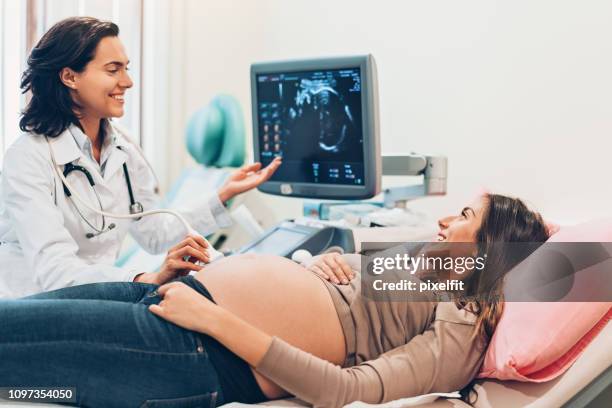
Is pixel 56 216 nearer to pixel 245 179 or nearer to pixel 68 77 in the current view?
pixel 68 77

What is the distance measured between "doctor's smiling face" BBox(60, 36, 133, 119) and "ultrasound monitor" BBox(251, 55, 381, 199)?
50cm

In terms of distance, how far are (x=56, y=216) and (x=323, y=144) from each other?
2.62 ft

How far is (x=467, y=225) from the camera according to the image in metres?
1.54

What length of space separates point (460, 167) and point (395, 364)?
4.08ft

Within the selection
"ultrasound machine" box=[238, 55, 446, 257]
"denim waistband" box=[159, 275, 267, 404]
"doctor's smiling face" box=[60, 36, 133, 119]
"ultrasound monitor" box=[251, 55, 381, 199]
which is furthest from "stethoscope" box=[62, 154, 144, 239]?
"denim waistband" box=[159, 275, 267, 404]

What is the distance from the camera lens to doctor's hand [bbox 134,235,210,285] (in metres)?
1.63

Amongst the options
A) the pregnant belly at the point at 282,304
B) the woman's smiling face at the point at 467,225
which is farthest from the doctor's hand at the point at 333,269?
the woman's smiling face at the point at 467,225

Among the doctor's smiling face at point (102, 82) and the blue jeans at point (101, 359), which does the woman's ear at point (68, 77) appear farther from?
the blue jeans at point (101, 359)

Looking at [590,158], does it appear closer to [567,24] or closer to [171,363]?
[567,24]

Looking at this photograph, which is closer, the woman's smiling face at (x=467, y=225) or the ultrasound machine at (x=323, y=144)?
the woman's smiling face at (x=467, y=225)

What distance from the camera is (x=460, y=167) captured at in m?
2.44

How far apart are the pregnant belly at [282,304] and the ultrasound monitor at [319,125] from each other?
0.62m

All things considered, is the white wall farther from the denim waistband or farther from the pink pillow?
the denim waistband

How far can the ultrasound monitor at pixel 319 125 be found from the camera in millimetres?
2010
